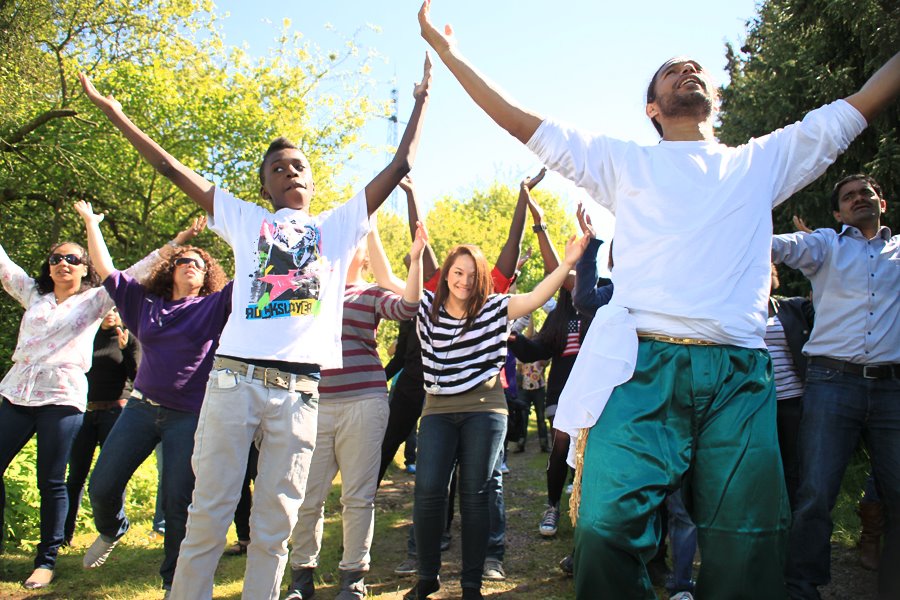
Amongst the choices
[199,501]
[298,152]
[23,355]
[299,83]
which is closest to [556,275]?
[298,152]

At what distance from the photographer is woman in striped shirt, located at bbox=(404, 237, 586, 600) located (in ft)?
13.8

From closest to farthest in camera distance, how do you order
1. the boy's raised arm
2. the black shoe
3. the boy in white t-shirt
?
the boy in white t-shirt
the boy's raised arm
the black shoe

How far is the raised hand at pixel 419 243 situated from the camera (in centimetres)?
424

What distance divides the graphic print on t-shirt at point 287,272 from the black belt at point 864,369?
9.01 feet

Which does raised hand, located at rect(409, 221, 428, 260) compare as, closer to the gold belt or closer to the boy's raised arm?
the boy's raised arm

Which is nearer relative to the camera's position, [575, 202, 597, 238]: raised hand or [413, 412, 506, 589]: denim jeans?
[575, 202, 597, 238]: raised hand

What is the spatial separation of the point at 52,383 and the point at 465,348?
8.82 feet

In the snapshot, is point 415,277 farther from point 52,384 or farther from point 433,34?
point 52,384

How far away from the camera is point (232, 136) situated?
1406 centimetres

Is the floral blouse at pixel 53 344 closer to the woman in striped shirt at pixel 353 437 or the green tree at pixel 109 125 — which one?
the woman in striped shirt at pixel 353 437

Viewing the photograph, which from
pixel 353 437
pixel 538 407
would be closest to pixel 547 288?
pixel 353 437

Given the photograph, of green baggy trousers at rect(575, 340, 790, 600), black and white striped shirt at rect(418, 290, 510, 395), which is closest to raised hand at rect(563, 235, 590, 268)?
black and white striped shirt at rect(418, 290, 510, 395)

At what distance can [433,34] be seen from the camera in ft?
8.89

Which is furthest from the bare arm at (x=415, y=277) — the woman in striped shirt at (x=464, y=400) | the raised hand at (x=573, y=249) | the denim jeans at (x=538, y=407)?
the denim jeans at (x=538, y=407)
